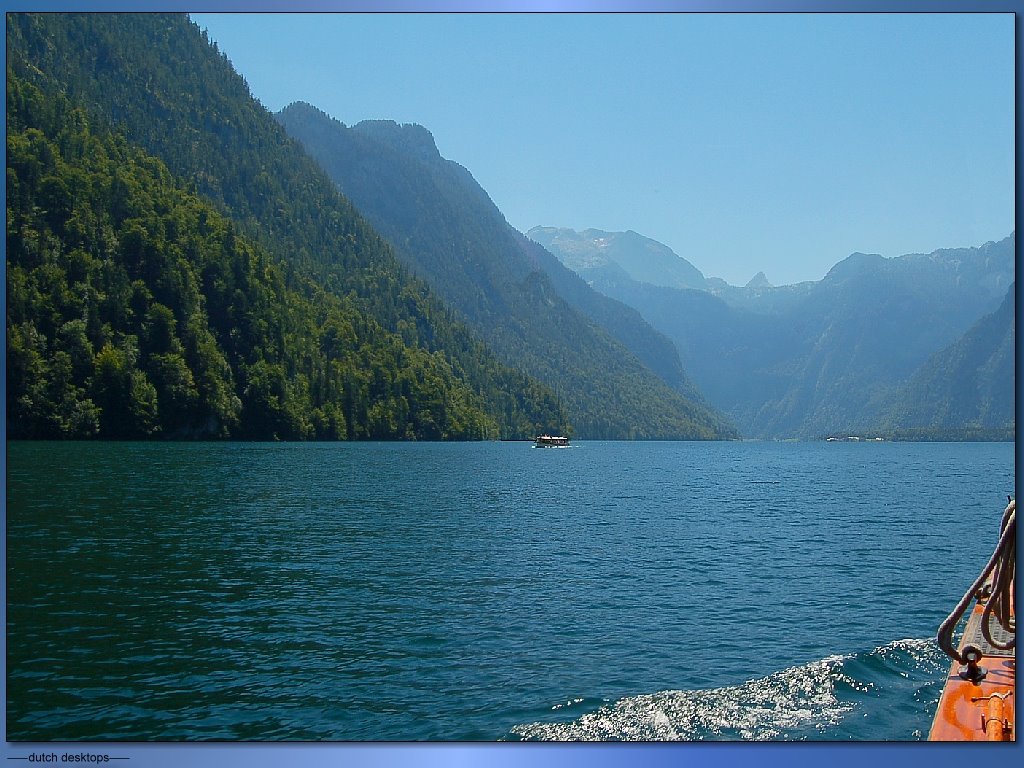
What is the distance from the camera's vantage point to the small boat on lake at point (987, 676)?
301 inches

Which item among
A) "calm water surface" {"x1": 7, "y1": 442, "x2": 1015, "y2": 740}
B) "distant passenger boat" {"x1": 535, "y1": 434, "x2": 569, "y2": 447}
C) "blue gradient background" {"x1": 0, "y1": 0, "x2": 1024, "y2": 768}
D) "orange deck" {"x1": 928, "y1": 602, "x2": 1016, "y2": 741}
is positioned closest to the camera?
"blue gradient background" {"x1": 0, "y1": 0, "x2": 1024, "y2": 768}

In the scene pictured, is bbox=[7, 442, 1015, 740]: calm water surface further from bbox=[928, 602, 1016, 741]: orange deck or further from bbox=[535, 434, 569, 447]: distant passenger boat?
bbox=[535, 434, 569, 447]: distant passenger boat

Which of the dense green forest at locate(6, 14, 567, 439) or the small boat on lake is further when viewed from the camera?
the dense green forest at locate(6, 14, 567, 439)

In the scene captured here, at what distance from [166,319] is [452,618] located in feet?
208

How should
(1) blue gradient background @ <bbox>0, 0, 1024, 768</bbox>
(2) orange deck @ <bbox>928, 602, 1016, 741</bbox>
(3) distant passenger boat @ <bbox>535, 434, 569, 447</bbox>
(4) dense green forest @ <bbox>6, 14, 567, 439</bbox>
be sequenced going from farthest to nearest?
(3) distant passenger boat @ <bbox>535, 434, 569, 447</bbox>, (4) dense green forest @ <bbox>6, 14, 567, 439</bbox>, (2) orange deck @ <bbox>928, 602, 1016, 741</bbox>, (1) blue gradient background @ <bbox>0, 0, 1024, 768</bbox>

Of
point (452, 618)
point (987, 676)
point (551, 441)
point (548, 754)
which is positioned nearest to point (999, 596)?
point (987, 676)

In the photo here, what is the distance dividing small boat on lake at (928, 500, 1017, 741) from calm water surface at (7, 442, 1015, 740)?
2.05 meters

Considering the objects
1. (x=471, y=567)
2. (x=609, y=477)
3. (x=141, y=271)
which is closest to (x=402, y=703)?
(x=471, y=567)

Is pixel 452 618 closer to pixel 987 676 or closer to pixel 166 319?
pixel 987 676

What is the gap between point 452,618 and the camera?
15.6 m

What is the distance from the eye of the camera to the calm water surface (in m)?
10.3

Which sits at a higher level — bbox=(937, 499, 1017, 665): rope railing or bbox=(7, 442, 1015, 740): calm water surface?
bbox=(937, 499, 1017, 665): rope railing

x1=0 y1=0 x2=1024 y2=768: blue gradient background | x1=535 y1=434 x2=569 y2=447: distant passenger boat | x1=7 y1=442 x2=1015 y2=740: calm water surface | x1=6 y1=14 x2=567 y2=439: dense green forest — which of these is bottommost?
x1=535 y1=434 x2=569 y2=447: distant passenger boat

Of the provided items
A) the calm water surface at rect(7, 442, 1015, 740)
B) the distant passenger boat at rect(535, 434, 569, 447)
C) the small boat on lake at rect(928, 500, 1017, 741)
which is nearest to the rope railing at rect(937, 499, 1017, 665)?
the small boat on lake at rect(928, 500, 1017, 741)
